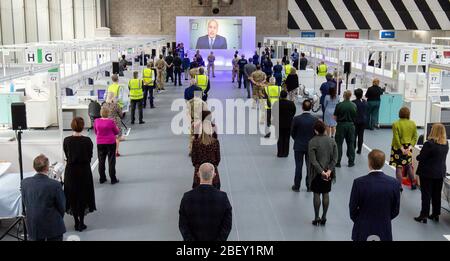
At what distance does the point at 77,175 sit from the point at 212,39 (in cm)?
2396

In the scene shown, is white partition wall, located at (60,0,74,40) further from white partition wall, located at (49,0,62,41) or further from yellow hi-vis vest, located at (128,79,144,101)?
yellow hi-vis vest, located at (128,79,144,101)

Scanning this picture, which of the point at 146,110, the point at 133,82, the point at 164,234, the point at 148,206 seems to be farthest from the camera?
the point at 146,110

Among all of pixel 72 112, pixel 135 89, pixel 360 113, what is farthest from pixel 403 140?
pixel 72 112

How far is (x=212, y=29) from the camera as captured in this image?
29609 mm

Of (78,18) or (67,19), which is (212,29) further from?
(67,19)

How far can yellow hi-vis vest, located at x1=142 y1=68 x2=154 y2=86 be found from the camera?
14813 mm

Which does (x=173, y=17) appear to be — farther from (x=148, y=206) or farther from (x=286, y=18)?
(x=148, y=206)

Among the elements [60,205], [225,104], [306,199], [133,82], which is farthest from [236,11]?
[60,205]

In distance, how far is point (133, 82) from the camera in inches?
493

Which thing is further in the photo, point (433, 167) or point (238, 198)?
point (238, 198)

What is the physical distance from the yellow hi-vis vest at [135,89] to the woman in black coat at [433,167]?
24.8 feet

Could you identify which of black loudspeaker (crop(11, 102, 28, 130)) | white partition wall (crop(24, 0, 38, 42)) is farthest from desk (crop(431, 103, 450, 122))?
white partition wall (crop(24, 0, 38, 42))

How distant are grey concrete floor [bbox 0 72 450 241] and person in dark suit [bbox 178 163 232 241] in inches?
85.7
